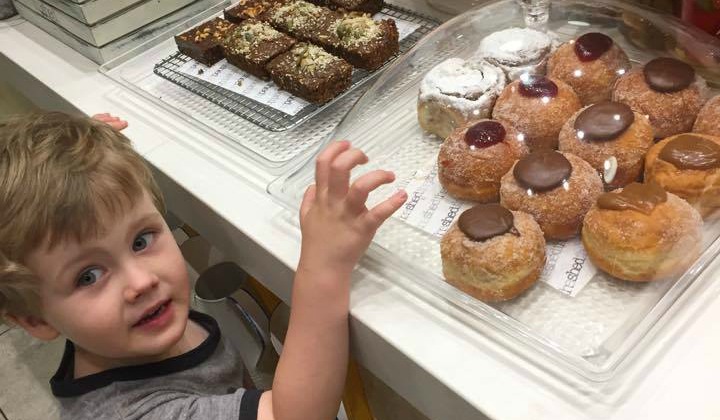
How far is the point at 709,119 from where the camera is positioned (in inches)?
33.4

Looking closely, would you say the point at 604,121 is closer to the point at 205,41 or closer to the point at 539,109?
the point at 539,109

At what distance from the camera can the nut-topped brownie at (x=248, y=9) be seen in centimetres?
144

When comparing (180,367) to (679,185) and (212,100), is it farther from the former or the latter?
(679,185)

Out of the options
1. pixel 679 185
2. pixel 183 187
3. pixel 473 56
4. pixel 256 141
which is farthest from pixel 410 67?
pixel 679 185

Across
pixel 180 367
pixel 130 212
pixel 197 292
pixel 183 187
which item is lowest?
pixel 197 292

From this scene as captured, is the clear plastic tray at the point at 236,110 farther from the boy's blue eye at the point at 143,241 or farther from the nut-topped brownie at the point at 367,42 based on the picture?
the boy's blue eye at the point at 143,241

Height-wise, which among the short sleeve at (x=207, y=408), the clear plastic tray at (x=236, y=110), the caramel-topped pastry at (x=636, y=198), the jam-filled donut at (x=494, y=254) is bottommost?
the short sleeve at (x=207, y=408)

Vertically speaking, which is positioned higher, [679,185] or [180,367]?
[679,185]

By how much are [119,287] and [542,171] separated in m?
0.55

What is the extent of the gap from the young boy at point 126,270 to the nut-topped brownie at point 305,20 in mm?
488

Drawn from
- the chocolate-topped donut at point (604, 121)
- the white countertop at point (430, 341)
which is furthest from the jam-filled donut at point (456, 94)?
the white countertop at point (430, 341)

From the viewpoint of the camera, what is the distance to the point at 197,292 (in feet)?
4.31

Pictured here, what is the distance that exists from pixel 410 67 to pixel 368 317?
54cm

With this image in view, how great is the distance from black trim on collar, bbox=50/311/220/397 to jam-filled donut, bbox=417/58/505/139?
476 mm
